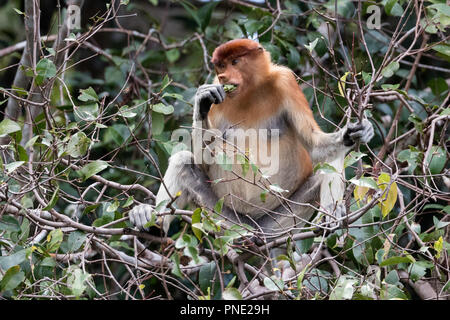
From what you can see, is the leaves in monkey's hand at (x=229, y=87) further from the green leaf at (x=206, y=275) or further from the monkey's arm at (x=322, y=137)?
the green leaf at (x=206, y=275)

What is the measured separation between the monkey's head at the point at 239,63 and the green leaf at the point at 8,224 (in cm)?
148

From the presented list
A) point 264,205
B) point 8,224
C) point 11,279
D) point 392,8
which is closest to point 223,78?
point 264,205

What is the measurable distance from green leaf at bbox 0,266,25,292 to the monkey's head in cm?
174

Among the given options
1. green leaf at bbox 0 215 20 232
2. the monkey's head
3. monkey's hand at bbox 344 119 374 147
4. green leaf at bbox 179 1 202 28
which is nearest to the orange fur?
the monkey's head

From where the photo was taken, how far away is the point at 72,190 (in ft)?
14.9

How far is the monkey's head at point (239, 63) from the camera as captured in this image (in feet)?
12.7

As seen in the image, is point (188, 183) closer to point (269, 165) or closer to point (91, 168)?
point (269, 165)

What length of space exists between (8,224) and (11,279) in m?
0.45

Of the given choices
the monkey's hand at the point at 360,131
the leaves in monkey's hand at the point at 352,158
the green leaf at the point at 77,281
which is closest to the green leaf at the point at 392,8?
the monkey's hand at the point at 360,131

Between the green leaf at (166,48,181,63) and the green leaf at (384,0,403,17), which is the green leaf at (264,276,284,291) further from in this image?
the green leaf at (166,48,181,63)

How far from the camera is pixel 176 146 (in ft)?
11.4

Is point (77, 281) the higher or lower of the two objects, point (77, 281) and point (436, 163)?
the lower

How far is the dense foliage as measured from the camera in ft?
9.11

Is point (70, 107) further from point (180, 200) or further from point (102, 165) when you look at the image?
point (102, 165)
